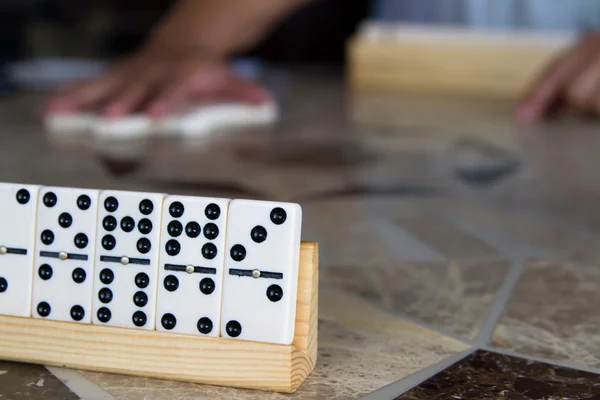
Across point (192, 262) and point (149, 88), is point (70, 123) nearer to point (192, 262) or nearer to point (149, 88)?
point (149, 88)

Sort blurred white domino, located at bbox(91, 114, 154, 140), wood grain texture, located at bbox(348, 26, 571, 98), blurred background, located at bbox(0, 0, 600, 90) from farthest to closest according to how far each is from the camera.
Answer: blurred background, located at bbox(0, 0, 600, 90), wood grain texture, located at bbox(348, 26, 571, 98), blurred white domino, located at bbox(91, 114, 154, 140)

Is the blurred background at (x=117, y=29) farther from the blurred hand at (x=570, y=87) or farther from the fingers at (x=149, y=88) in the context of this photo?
the fingers at (x=149, y=88)

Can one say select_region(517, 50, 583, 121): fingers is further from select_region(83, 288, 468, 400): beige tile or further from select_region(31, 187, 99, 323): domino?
select_region(31, 187, 99, 323): domino

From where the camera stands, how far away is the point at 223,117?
73.5 inches

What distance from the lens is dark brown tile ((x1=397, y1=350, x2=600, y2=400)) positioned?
600mm

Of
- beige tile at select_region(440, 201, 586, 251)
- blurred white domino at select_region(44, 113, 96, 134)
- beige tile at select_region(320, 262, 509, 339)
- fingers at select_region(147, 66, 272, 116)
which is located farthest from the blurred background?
beige tile at select_region(320, 262, 509, 339)

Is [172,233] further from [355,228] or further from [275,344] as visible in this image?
[355,228]

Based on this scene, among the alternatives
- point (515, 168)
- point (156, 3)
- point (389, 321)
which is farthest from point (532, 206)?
point (156, 3)

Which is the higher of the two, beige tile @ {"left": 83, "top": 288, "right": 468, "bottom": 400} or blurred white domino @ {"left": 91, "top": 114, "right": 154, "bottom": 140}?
blurred white domino @ {"left": 91, "top": 114, "right": 154, "bottom": 140}

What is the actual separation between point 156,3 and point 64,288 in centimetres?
345

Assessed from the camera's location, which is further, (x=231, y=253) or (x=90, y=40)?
(x=90, y=40)

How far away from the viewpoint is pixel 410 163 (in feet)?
4.90

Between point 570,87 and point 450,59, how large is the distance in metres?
0.67

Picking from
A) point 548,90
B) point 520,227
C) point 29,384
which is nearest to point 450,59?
point 548,90
